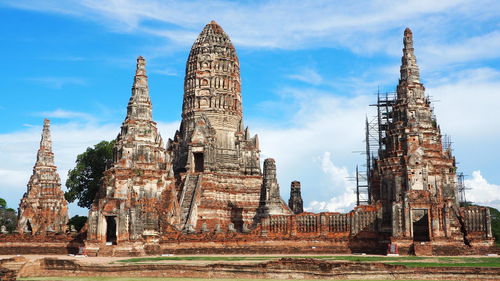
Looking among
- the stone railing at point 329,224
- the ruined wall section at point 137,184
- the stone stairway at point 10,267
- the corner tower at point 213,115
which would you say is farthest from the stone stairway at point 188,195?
the stone stairway at point 10,267

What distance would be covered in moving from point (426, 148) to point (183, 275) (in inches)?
1042

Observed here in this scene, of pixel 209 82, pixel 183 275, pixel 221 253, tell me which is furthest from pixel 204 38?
pixel 183 275

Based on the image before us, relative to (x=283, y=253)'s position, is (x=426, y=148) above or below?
above

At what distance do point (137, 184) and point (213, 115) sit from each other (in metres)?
15.9

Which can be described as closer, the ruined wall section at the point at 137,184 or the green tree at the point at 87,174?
the ruined wall section at the point at 137,184

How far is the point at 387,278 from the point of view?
21438 mm

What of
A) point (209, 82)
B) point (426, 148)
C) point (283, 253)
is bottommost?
point (283, 253)

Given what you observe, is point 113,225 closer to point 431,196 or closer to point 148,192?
point 148,192

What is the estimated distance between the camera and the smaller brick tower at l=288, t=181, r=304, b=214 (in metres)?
50.8

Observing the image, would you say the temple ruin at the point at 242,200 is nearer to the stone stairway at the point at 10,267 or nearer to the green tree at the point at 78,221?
the green tree at the point at 78,221

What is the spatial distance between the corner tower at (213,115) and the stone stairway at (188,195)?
6.13 feet

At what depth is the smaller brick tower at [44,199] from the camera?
172 feet

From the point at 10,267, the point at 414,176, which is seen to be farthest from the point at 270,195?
the point at 10,267

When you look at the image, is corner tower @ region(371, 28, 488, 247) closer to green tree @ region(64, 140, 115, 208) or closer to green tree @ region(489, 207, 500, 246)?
green tree @ region(489, 207, 500, 246)
